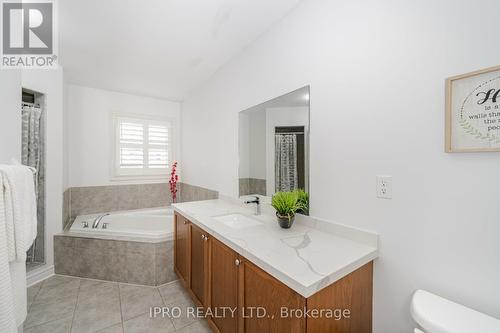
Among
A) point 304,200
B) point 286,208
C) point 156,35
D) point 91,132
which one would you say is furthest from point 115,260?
point 156,35

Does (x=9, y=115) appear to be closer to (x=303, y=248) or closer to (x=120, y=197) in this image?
(x=303, y=248)

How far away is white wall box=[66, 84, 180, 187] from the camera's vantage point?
10.2 ft

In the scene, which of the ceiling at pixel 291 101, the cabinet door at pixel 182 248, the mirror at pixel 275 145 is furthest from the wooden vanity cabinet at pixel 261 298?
the ceiling at pixel 291 101

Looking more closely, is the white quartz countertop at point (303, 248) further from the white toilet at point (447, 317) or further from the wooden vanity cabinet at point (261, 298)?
the white toilet at point (447, 317)

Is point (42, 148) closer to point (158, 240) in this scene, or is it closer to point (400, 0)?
point (158, 240)

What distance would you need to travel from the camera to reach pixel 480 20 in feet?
2.73

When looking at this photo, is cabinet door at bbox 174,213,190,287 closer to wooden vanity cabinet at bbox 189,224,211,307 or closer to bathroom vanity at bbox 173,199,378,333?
wooden vanity cabinet at bbox 189,224,211,307

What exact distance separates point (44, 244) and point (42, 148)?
1104 millimetres

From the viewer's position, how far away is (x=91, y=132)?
10.6 ft

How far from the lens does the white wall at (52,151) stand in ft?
8.02

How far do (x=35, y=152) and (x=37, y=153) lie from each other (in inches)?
0.9

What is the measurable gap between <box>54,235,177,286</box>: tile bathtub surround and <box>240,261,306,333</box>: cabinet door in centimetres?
148

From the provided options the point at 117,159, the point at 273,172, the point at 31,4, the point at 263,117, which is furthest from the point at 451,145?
the point at 117,159

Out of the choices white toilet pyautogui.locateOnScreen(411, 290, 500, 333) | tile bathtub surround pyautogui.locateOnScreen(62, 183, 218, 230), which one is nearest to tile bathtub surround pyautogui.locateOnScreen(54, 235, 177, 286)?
tile bathtub surround pyautogui.locateOnScreen(62, 183, 218, 230)
